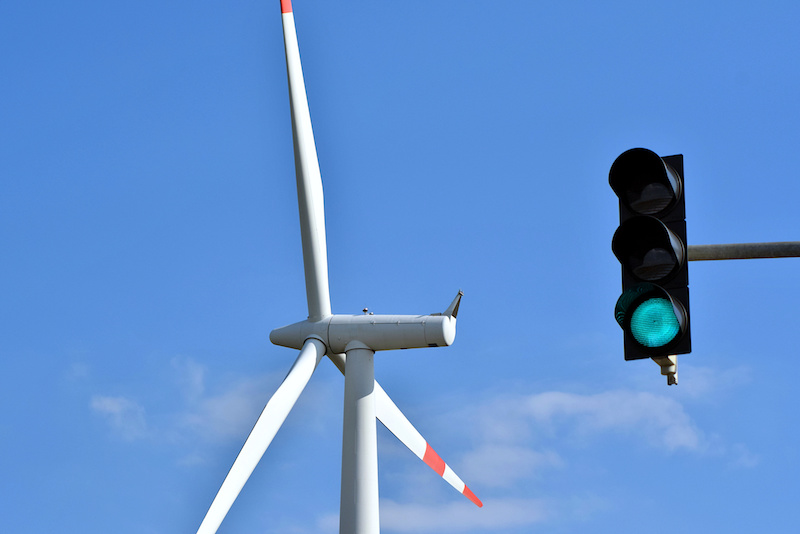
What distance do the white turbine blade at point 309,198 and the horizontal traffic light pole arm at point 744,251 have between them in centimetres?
2407

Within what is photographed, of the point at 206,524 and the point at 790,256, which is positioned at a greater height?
the point at 206,524

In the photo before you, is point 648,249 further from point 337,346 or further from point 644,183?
point 337,346

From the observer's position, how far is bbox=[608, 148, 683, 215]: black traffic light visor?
883 centimetres

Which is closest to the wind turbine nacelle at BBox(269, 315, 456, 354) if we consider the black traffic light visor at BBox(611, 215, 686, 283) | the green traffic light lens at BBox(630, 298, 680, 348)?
the black traffic light visor at BBox(611, 215, 686, 283)

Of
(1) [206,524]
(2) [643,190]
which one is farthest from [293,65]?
(2) [643,190]

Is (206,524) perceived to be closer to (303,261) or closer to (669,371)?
(303,261)

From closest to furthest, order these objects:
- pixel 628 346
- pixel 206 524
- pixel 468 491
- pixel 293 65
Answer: pixel 628 346 < pixel 206 524 < pixel 293 65 < pixel 468 491

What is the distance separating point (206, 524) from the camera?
27359 mm

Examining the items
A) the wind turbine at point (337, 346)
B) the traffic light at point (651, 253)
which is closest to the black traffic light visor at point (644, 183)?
the traffic light at point (651, 253)

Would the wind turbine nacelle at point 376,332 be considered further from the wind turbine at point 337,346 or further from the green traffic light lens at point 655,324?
the green traffic light lens at point 655,324

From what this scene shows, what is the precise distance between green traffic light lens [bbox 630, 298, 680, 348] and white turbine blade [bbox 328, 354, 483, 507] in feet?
80.9

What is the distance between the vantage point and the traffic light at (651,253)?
8.39 m

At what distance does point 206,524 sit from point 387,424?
8.07m

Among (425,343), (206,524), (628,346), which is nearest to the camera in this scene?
(628,346)
